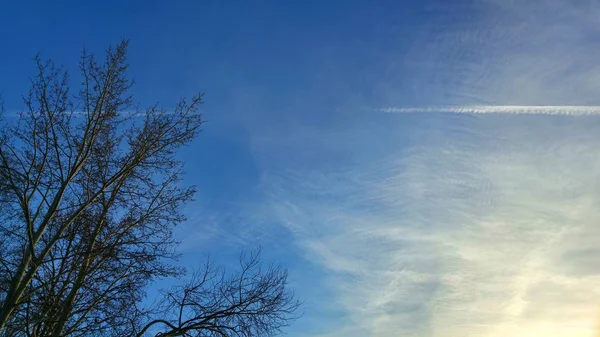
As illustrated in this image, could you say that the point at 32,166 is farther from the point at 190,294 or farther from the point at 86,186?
the point at 190,294

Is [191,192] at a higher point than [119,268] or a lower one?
higher

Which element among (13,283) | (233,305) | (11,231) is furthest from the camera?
(233,305)

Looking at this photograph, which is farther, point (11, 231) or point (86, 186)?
point (86, 186)

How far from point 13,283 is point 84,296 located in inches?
93.9

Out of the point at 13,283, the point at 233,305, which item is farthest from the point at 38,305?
the point at 233,305

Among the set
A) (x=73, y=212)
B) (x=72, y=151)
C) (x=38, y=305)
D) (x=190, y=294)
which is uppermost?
(x=72, y=151)

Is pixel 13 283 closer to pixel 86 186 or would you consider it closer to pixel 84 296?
pixel 84 296

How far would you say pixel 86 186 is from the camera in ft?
50.6

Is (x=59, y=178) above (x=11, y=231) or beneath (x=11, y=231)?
above

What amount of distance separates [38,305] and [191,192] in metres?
4.88

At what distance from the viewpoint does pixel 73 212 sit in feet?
49.6

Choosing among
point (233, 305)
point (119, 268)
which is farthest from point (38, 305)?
point (233, 305)

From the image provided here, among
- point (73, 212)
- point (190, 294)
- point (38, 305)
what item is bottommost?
point (38, 305)

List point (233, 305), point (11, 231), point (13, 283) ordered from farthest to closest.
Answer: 1. point (233, 305)
2. point (11, 231)
3. point (13, 283)
